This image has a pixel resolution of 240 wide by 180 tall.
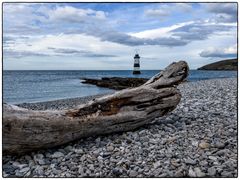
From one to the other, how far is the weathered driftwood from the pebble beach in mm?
227

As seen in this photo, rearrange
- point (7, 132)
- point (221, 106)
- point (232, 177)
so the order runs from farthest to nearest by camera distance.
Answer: point (221, 106) < point (7, 132) < point (232, 177)

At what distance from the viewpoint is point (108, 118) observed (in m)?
7.28

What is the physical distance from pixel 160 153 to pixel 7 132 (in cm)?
287

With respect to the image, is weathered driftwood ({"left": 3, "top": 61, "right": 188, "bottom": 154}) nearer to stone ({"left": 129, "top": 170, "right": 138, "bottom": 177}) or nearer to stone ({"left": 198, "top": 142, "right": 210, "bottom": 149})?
stone ({"left": 198, "top": 142, "right": 210, "bottom": 149})

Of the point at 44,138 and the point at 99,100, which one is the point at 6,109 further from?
the point at 99,100

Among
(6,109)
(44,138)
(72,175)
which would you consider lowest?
(72,175)

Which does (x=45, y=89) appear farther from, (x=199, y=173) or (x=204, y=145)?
(x=199, y=173)

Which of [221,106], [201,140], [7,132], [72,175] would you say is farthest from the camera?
[221,106]

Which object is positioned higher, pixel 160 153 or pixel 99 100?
pixel 99 100

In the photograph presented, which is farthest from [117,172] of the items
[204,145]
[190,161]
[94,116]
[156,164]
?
[204,145]

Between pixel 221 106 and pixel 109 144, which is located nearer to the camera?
pixel 109 144

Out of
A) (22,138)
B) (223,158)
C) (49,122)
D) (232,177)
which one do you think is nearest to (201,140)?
(223,158)

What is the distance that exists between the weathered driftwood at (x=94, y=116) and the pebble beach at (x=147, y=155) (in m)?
0.23

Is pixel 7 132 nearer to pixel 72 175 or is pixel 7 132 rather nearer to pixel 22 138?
pixel 22 138
